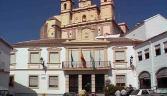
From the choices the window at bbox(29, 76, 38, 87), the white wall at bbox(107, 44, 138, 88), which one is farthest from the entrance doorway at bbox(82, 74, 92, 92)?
the window at bbox(29, 76, 38, 87)

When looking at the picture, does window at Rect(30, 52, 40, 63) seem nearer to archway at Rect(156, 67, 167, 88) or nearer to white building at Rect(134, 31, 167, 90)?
white building at Rect(134, 31, 167, 90)

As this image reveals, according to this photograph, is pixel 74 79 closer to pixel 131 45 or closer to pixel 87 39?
pixel 87 39

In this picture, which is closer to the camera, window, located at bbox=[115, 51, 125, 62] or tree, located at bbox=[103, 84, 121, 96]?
tree, located at bbox=[103, 84, 121, 96]

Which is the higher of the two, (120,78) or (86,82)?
(120,78)

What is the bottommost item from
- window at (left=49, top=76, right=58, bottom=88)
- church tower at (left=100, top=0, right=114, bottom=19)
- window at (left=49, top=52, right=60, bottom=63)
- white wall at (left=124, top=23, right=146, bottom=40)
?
window at (left=49, top=76, right=58, bottom=88)

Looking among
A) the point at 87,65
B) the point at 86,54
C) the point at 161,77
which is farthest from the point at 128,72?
the point at 86,54

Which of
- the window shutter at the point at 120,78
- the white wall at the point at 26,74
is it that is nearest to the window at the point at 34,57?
the white wall at the point at 26,74

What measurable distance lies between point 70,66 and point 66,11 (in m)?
31.2

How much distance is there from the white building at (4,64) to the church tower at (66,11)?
110ft

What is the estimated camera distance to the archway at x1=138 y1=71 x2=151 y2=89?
90.1 ft

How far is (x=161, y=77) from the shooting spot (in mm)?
24766

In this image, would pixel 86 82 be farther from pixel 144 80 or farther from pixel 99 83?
pixel 144 80

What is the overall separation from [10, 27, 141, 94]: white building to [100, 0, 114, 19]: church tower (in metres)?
23.6

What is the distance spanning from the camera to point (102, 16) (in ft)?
178
